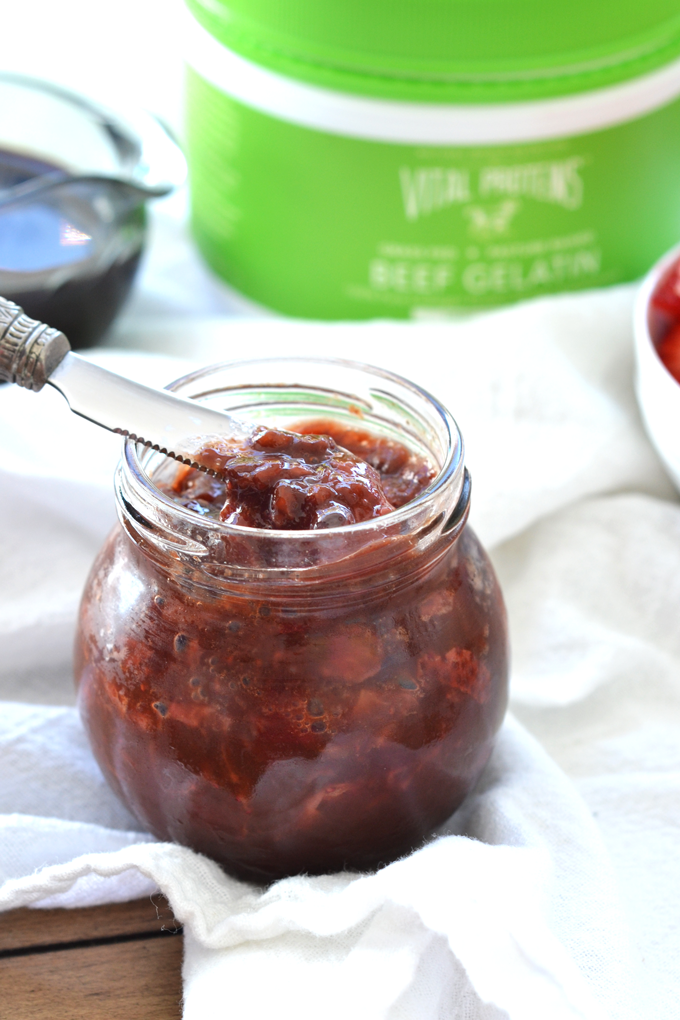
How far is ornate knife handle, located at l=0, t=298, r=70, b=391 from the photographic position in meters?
0.84

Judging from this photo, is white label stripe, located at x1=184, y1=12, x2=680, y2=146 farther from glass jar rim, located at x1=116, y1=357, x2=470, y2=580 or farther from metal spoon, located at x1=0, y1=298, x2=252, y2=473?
metal spoon, located at x1=0, y1=298, x2=252, y2=473

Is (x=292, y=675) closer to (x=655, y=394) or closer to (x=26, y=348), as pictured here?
(x=26, y=348)

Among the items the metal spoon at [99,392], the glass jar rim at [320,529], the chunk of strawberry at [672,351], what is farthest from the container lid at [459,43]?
the metal spoon at [99,392]

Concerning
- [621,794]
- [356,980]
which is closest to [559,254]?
[621,794]

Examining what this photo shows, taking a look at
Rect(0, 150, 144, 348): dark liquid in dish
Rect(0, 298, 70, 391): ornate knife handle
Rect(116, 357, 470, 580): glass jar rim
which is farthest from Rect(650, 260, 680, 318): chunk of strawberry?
Rect(0, 298, 70, 391): ornate knife handle

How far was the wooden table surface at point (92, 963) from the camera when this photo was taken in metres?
0.88

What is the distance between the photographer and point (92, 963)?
913 millimetres

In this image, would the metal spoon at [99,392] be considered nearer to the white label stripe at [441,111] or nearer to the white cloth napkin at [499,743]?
the white cloth napkin at [499,743]

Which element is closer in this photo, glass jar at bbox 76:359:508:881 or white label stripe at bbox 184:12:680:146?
glass jar at bbox 76:359:508:881

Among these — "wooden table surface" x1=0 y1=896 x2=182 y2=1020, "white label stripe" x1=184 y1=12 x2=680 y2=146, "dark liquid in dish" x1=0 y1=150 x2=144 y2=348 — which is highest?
"white label stripe" x1=184 y1=12 x2=680 y2=146

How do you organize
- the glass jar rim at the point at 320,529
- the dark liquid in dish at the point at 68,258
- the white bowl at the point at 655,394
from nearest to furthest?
the glass jar rim at the point at 320,529 < the white bowl at the point at 655,394 < the dark liquid in dish at the point at 68,258

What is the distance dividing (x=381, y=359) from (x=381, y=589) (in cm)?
62

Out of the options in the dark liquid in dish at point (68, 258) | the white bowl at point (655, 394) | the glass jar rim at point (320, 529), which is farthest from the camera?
the dark liquid in dish at point (68, 258)

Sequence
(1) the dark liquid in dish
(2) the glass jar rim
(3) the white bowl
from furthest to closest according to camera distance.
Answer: (1) the dark liquid in dish
(3) the white bowl
(2) the glass jar rim
